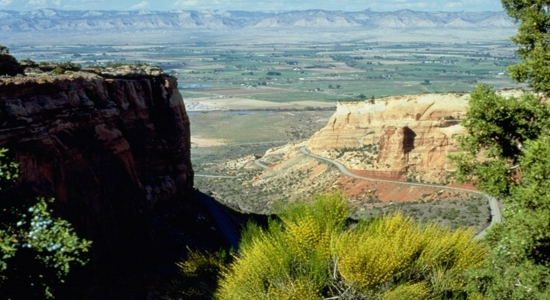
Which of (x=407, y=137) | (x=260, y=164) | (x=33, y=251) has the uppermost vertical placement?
(x=33, y=251)

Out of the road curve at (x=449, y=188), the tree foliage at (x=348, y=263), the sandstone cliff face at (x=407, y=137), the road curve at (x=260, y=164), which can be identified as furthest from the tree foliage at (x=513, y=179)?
the road curve at (x=260, y=164)

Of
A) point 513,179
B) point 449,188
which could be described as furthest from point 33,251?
point 449,188

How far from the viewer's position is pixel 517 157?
49.1 feet

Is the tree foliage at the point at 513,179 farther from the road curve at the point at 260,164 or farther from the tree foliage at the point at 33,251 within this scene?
the road curve at the point at 260,164

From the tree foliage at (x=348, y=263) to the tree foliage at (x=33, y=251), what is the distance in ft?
21.7

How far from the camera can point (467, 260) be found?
20.3 meters

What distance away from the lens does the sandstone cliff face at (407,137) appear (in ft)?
190

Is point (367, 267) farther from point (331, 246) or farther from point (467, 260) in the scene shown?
point (467, 260)

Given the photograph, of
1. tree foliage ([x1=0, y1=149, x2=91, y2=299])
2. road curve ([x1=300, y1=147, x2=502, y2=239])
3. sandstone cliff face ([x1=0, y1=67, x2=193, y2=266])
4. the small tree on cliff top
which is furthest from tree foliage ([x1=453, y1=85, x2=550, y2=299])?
road curve ([x1=300, y1=147, x2=502, y2=239])

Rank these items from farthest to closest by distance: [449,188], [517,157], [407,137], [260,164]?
[260,164], [407,137], [449,188], [517,157]

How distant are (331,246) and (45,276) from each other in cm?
849

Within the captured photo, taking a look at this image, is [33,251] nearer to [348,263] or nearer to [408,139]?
[348,263]

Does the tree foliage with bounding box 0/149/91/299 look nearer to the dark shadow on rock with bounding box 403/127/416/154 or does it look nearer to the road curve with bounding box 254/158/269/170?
the dark shadow on rock with bounding box 403/127/416/154

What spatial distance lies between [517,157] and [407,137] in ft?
147
